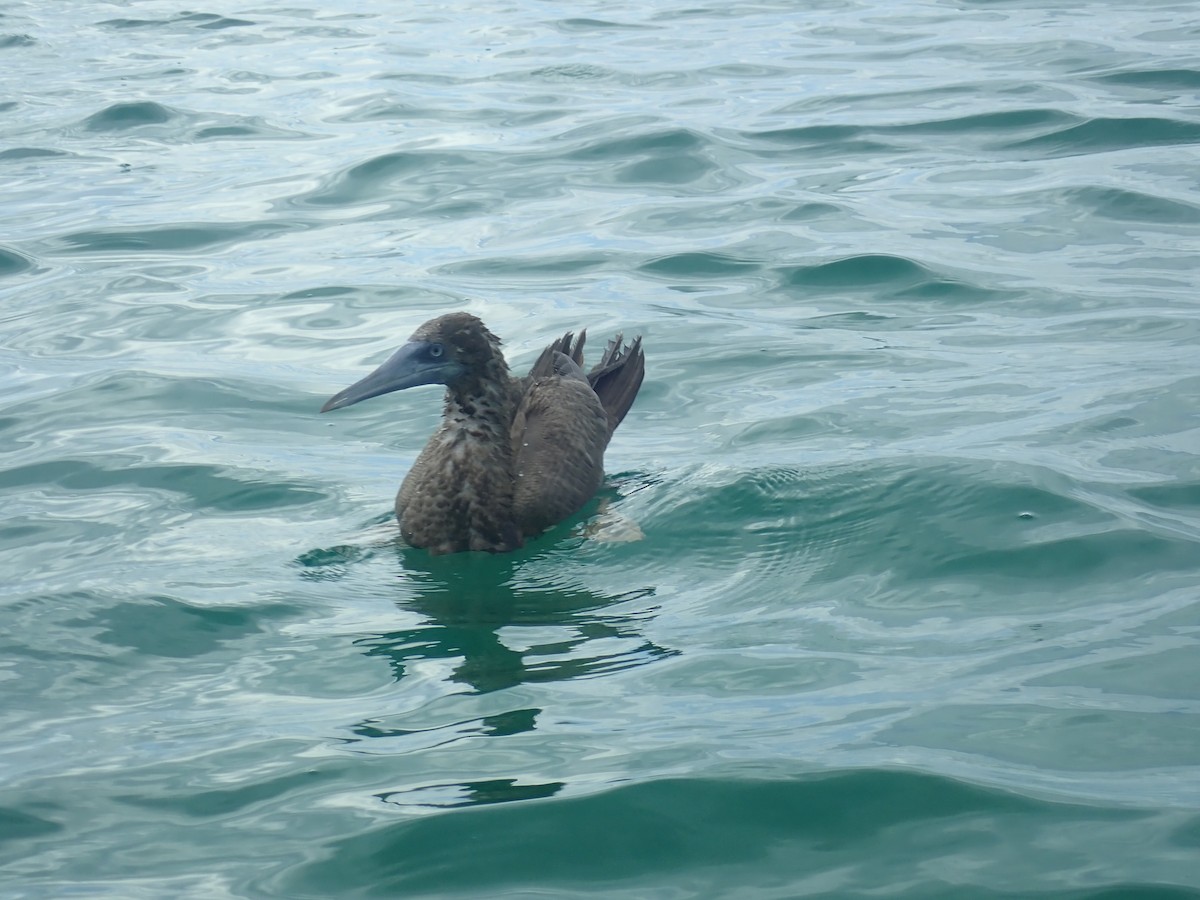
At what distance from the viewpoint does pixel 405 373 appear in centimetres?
679

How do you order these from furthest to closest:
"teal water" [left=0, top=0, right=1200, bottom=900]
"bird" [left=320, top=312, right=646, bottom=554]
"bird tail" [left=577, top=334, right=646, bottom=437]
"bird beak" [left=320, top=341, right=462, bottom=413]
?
"bird tail" [left=577, top=334, right=646, bottom=437], "bird" [left=320, top=312, right=646, bottom=554], "bird beak" [left=320, top=341, right=462, bottom=413], "teal water" [left=0, top=0, right=1200, bottom=900]

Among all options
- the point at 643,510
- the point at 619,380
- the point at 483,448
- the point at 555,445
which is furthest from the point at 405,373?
the point at 619,380

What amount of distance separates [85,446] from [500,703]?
391cm

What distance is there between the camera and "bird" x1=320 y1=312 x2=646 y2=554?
6.77m

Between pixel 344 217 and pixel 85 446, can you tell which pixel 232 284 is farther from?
pixel 85 446

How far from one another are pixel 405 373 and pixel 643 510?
122 cm

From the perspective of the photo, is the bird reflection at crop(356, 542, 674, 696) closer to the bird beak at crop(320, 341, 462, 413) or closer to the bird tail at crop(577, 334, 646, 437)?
the bird beak at crop(320, 341, 462, 413)

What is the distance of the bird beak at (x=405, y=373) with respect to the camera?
21.9 feet

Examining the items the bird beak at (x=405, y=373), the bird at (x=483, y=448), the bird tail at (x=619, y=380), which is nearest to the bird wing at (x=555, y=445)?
the bird at (x=483, y=448)

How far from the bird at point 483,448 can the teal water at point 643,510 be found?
0.23 meters

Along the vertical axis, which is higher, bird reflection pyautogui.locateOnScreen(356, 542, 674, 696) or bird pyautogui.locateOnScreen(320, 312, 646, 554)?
bird pyautogui.locateOnScreen(320, 312, 646, 554)

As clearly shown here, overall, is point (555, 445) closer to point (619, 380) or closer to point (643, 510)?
point (643, 510)

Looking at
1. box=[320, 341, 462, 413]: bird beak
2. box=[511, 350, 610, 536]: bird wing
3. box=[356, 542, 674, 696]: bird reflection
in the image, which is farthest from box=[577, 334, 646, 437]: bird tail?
box=[356, 542, 674, 696]: bird reflection

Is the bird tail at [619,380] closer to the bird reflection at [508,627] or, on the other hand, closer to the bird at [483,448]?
the bird at [483,448]
